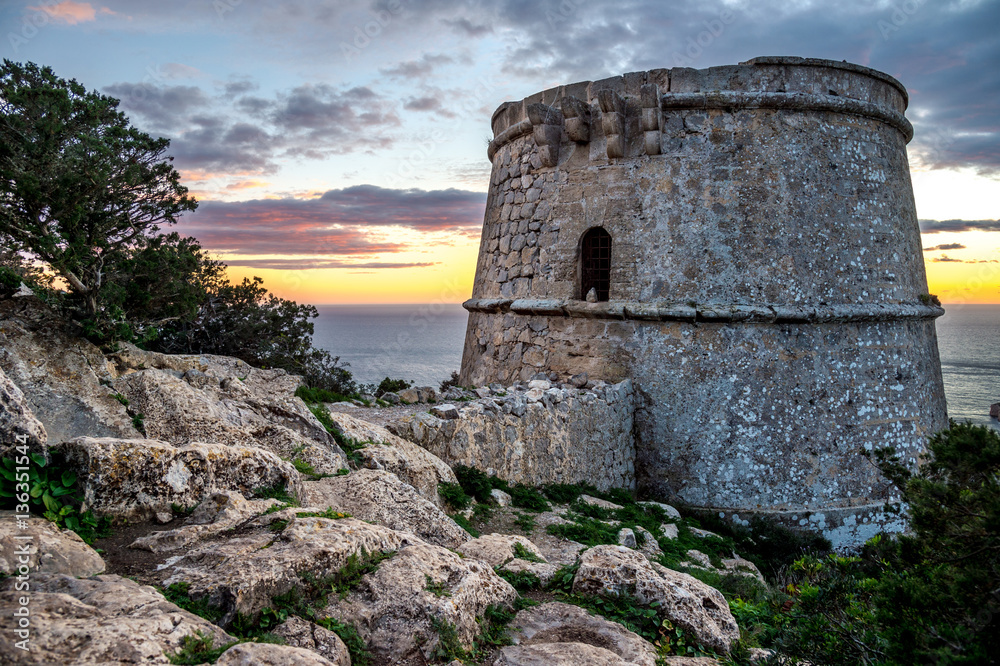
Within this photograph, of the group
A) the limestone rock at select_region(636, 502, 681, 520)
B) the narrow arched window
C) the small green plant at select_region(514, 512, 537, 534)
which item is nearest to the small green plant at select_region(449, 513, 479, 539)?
the small green plant at select_region(514, 512, 537, 534)

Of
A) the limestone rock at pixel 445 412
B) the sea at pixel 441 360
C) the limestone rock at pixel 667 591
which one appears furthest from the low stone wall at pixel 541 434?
the sea at pixel 441 360

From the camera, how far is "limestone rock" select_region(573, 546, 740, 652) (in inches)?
120

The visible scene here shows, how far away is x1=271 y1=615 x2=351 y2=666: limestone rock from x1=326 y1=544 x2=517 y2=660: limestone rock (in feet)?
0.44

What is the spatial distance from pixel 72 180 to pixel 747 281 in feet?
23.4

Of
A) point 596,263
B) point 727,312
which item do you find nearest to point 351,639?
point 727,312

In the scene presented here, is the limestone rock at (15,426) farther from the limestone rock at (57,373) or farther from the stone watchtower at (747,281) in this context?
the stone watchtower at (747,281)

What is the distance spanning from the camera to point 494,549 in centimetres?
369

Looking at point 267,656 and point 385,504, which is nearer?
point 267,656

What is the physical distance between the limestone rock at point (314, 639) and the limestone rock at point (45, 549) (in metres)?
0.74

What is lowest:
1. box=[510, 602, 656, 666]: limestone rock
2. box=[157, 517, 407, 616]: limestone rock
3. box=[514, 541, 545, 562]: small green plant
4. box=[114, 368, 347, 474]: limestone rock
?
box=[510, 602, 656, 666]: limestone rock

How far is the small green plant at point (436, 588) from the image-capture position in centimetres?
273

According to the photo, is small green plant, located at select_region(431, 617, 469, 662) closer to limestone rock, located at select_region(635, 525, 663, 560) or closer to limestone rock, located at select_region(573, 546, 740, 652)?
limestone rock, located at select_region(573, 546, 740, 652)

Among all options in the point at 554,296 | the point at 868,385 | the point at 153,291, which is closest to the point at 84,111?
the point at 153,291

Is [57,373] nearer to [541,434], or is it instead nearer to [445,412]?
[445,412]
